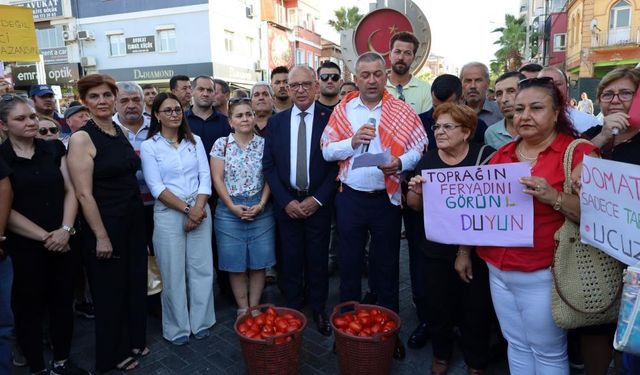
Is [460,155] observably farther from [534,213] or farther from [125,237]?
[125,237]

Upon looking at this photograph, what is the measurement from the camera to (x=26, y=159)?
3.13 meters

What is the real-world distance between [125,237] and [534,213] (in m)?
3.06

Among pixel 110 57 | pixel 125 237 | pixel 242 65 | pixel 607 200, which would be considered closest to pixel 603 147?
pixel 607 200

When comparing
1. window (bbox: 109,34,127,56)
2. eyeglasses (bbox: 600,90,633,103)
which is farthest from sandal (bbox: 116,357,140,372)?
window (bbox: 109,34,127,56)

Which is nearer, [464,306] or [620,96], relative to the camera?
[620,96]

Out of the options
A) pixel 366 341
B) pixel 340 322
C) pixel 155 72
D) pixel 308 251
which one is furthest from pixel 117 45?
pixel 366 341

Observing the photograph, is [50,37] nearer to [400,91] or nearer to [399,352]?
[400,91]

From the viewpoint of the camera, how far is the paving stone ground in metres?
3.48

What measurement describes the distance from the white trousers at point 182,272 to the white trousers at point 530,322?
2572mm

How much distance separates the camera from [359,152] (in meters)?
3.58

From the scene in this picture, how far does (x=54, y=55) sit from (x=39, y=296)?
26.8m

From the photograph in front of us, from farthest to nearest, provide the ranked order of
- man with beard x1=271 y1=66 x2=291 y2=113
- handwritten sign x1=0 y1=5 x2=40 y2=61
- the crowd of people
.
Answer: handwritten sign x1=0 y1=5 x2=40 y2=61 → man with beard x1=271 y1=66 x2=291 y2=113 → the crowd of people

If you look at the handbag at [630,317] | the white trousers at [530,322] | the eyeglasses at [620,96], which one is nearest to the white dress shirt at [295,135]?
the white trousers at [530,322]

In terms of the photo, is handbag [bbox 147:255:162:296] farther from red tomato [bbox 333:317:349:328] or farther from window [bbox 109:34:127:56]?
window [bbox 109:34:127:56]
